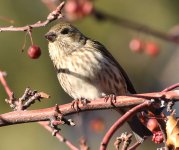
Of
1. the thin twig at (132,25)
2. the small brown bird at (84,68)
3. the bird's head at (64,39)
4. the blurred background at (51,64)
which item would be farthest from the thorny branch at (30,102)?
the blurred background at (51,64)

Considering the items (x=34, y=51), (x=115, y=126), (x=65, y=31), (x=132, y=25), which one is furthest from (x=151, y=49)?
(x=115, y=126)

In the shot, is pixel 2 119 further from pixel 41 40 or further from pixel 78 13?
pixel 41 40

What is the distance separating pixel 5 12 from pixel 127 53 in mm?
2513

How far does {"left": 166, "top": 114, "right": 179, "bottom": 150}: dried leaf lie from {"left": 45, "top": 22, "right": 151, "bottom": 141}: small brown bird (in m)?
2.16

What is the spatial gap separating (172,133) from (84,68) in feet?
8.61

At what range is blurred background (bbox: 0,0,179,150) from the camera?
11523mm

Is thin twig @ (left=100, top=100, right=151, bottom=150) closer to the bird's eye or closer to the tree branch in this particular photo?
the tree branch

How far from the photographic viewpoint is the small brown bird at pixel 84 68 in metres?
5.75

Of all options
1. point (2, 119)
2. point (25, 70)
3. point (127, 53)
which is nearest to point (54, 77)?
point (25, 70)

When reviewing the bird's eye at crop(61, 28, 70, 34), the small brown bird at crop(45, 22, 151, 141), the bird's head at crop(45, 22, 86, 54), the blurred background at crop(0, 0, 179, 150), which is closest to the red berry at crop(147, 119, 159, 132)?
the small brown bird at crop(45, 22, 151, 141)

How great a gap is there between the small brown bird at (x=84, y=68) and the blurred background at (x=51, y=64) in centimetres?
455

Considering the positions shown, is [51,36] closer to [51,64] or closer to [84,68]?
[84,68]

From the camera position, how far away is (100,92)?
18.9 feet

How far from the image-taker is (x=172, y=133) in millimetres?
3178
